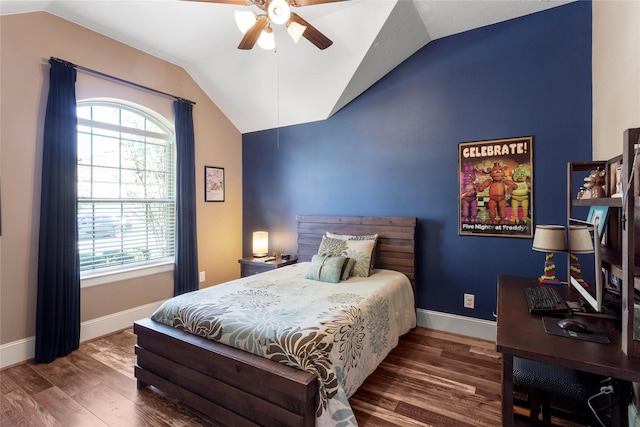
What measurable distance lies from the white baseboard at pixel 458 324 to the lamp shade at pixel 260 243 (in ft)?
7.03

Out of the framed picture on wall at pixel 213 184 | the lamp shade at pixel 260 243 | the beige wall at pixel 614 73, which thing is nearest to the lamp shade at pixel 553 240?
the beige wall at pixel 614 73

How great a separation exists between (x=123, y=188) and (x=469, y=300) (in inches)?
150

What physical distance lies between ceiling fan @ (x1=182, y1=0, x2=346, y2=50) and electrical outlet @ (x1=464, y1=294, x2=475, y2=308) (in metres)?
2.62

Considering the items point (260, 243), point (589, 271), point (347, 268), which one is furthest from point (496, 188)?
point (260, 243)

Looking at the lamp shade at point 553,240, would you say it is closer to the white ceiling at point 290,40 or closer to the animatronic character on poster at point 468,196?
the animatronic character on poster at point 468,196

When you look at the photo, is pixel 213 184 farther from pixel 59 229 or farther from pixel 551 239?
pixel 551 239

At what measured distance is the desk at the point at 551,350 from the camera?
103cm

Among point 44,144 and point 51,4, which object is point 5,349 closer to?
point 44,144

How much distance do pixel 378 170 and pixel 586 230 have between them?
198 centimetres

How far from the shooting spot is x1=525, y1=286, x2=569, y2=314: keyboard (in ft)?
4.95

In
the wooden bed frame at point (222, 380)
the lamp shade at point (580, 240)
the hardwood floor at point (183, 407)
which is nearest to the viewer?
the wooden bed frame at point (222, 380)

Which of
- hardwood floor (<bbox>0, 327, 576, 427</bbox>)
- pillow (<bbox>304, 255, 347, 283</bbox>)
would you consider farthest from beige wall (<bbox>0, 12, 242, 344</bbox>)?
pillow (<bbox>304, 255, 347, 283</bbox>)

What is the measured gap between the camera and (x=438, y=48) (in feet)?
9.99

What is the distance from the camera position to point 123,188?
3.29m
